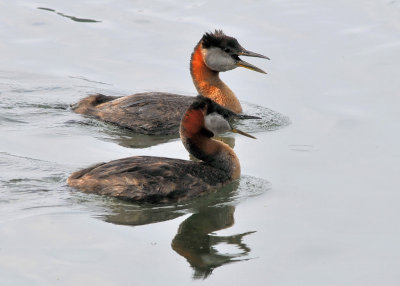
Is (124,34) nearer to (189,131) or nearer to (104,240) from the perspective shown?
(189,131)

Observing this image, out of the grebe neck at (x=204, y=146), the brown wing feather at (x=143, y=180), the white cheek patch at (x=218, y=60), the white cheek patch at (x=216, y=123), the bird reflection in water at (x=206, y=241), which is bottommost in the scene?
the bird reflection in water at (x=206, y=241)

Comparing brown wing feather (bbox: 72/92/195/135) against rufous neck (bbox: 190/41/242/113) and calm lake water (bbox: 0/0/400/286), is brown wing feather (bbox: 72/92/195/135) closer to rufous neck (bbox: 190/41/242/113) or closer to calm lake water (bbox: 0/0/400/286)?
calm lake water (bbox: 0/0/400/286)

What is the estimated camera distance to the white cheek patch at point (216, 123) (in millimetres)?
9773

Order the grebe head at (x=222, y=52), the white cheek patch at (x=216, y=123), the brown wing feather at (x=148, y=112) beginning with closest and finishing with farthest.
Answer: the white cheek patch at (x=216, y=123) < the brown wing feather at (x=148, y=112) < the grebe head at (x=222, y=52)

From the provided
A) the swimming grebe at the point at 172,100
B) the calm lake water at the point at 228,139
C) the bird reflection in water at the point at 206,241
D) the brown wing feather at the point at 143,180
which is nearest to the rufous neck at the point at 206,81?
the swimming grebe at the point at 172,100

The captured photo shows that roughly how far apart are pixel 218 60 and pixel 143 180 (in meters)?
4.08

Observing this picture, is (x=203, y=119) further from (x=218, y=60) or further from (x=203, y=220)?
(x=218, y=60)

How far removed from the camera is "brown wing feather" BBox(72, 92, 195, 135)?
11906mm

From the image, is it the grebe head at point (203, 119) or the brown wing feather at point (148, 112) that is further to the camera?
the brown wing feather at point (148, 112)

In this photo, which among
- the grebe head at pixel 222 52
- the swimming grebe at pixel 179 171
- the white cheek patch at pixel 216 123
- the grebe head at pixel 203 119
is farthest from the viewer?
the grebe head at pixel 222 52

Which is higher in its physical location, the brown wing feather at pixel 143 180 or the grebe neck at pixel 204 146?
the grebe neck at pixel 204 146

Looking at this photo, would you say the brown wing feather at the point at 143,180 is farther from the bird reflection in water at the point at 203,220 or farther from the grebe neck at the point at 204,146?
the grebe neck at the point at 204,146

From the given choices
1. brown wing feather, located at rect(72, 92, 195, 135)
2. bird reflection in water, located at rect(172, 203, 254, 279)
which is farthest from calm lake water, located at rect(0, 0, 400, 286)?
brown wing feather, located at rect(72, 92, 195, 135)

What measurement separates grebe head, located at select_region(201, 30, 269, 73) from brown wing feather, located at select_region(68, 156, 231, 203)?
358 cm
